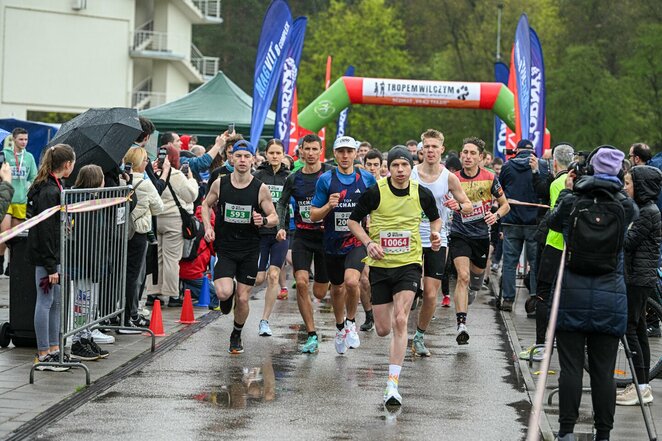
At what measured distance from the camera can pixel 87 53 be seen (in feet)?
184

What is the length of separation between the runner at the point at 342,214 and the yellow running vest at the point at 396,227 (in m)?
1.34

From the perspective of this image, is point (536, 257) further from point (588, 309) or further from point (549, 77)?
point (549, 77)

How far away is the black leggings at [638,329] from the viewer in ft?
31.1

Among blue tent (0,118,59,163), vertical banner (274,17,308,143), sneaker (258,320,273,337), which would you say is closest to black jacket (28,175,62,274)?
sneaker (258,320,273,337)

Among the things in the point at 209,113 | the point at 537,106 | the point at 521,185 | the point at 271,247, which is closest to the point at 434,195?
the point at 271,247

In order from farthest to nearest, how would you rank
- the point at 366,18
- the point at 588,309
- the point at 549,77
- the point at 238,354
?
the point at 366,18, the point at 549,77, the point at 238,354, the point at 588,309

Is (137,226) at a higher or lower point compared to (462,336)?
higher

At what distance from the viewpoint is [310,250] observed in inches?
481

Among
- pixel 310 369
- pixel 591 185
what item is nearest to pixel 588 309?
pixel 591 185

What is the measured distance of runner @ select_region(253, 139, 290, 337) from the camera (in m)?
A: 12.7

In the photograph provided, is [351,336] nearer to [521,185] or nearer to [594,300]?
[594,300]

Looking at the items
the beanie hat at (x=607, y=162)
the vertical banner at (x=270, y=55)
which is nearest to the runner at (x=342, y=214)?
the beanie hat at (x=607, y=162)

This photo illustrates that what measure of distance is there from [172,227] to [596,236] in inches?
310

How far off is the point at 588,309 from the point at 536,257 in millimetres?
7740
